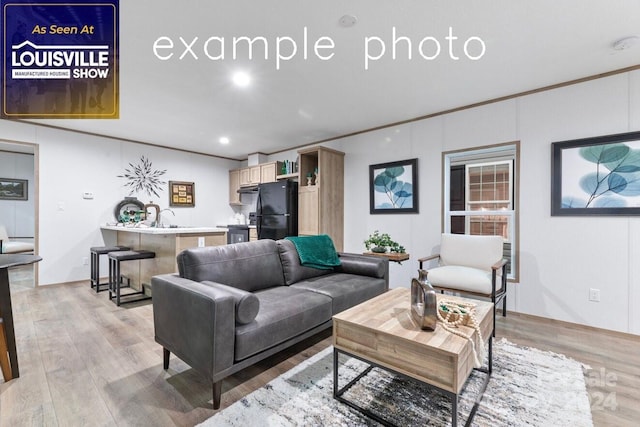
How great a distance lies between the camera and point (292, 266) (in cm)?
269

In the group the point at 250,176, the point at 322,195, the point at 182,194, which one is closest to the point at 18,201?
the point at 182,194

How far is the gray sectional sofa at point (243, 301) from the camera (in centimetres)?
154

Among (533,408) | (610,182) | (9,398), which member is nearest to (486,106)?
(610,182)

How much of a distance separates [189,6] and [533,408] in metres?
3.19

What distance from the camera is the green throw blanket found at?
9.32 ft

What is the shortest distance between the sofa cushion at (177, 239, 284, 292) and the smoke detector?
329 cm

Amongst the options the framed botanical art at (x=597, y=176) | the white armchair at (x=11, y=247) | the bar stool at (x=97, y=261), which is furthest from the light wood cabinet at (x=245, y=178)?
the framed botanical art at (x=597, y=176)

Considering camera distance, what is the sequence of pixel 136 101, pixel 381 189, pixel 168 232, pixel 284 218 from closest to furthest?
pixel 168 232 < pixel 136 101 < pixel 381 189 < pixel 284 218

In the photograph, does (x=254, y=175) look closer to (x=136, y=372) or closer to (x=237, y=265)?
(x=237, y=265)

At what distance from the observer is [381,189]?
13.7 ft

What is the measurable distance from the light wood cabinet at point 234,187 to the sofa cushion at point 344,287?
4.03m

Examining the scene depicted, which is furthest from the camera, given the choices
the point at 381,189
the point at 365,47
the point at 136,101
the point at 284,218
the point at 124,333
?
the point at 284,218

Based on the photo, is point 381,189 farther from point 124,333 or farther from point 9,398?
point 9,398

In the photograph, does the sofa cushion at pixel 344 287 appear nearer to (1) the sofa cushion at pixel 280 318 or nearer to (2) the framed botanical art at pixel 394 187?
(1) the sofa cushion at pixel 280 318
